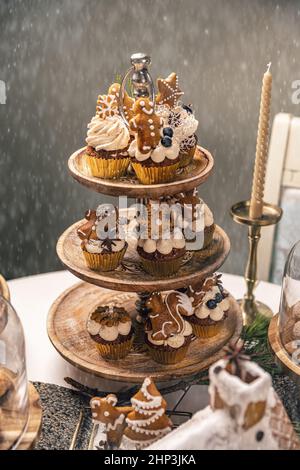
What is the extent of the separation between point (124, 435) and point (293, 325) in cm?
53

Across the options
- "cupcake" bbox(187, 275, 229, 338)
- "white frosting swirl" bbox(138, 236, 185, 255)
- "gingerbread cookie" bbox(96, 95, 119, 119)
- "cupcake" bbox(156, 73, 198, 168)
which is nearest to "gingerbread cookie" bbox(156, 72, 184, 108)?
"cupcake" bbox(156, 73, 198, 168)

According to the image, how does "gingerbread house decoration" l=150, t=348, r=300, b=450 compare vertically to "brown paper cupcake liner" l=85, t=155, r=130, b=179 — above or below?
below

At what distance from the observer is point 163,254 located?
5.62 feet

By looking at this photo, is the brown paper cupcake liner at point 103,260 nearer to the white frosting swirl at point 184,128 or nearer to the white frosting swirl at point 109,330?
the white frosting swirl at point 109,330

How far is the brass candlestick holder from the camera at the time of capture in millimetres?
1939

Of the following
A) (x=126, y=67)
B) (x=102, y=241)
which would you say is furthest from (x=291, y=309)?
(x=126, y=67)

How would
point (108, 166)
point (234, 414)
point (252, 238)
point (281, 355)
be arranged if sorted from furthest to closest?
point (252, 238)
point (108, 166)
point (281, 355)
point (234, 414)

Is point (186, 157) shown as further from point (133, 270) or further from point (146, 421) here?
point (146, 421)

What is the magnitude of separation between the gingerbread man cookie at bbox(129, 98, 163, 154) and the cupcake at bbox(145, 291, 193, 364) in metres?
0.39

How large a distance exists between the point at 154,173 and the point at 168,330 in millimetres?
405

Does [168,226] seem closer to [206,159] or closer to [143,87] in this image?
[206,159]

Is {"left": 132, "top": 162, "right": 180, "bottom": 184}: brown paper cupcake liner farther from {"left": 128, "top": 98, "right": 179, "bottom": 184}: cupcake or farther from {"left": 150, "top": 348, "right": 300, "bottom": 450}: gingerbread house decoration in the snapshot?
{"left": 150, "top": 348, "right": 300, "bottom": 450}: gingerbread house decoration

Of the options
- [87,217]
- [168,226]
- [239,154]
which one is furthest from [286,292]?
[239,154]

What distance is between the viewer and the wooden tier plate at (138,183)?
161 cm
